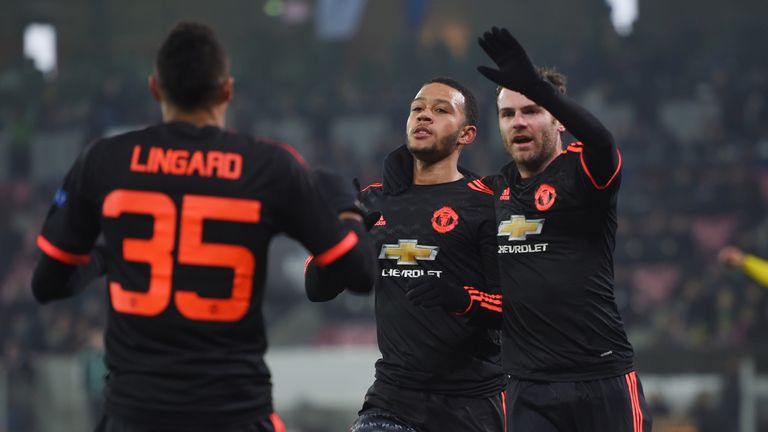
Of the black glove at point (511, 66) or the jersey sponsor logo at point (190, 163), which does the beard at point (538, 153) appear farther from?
the jersey sponsor logo at point (190, 163)

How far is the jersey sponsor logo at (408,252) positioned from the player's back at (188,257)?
188 centimetres

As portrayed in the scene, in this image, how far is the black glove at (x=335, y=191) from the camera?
3.08 meters

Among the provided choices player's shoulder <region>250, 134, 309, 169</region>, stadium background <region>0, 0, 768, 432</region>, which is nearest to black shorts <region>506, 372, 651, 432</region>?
player's shoulder <region>250, 134, 309, 169</region>

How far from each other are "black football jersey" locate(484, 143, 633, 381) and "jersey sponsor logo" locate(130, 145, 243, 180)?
6.80 feet

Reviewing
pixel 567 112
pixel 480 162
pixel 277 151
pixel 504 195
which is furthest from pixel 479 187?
pixel 480 162

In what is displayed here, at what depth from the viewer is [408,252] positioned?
15.9 ft

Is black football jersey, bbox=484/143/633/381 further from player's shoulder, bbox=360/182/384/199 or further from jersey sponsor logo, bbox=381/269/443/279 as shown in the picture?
player's shoulder, bbox=360/182/384/199

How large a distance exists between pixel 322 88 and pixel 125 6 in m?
9.79

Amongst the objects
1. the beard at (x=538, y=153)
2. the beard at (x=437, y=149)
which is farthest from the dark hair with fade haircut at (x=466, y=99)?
the beard at (x=538, y=153)

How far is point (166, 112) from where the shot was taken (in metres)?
3.04

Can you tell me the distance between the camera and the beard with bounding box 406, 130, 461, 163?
198 inches

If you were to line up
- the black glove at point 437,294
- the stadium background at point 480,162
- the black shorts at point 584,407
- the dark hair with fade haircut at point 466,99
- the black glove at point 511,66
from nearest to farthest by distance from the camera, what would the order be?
the black glove at point 511,66
the black glove at point 437,294
the black shorts at point 584,407
the dark hair with fade haircut at point 466,99
the stadium background at point 480,162

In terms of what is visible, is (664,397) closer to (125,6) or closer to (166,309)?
(166,309)

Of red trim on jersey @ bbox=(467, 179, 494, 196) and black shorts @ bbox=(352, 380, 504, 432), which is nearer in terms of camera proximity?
black shorts @ bbox=(352, 380, 504, 432)
